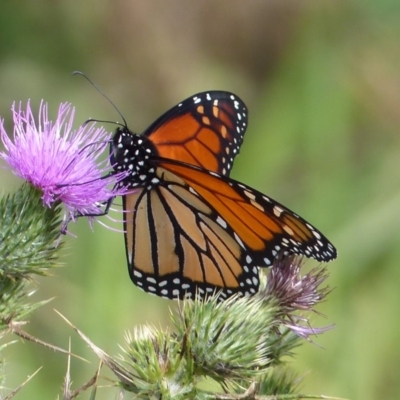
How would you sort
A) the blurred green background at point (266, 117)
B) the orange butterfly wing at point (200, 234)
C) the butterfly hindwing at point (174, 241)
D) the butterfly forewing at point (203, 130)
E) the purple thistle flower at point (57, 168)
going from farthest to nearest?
the blurred green background at point (266, 117)
the butterfly forewing at point (203, 130)
the butterfly hindwing at point (174, 241)
the orange butterfly wing at point (200, 234)
the purple thistle flower at point (57, 168)

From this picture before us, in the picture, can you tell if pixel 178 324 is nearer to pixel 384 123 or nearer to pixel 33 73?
pixel 33 73

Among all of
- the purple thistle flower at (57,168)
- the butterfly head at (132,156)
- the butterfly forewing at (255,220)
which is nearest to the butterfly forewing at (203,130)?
the butterfly head at (132,156)

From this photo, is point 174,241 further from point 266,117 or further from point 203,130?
point 266,117

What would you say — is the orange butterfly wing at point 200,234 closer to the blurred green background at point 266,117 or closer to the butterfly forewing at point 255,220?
the butterfly forewing at point 255,220

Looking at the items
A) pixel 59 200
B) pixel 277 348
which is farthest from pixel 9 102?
pixel 277 348

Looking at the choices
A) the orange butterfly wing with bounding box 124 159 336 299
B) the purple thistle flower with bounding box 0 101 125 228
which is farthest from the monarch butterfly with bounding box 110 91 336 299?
the purple thistle flower with bounding box 0 101 125 228

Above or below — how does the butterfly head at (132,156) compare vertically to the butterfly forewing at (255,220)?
above

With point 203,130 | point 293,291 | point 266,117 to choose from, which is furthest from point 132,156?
point 266,117
